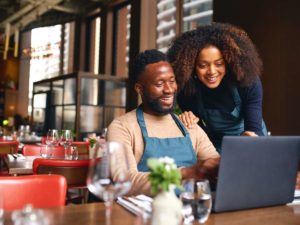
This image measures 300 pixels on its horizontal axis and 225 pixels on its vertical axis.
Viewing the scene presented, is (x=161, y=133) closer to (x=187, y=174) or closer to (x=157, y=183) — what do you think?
(x=187, y=174)

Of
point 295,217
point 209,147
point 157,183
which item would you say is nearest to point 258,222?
point 295,217

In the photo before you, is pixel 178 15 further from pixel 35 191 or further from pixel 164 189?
pixel 164 189

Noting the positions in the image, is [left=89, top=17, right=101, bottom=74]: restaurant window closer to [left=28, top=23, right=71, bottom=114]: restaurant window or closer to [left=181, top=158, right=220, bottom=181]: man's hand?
[left=28, top=23, right=71, bottom=114]: restaurant window

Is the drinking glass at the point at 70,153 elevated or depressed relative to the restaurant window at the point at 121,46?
depressed

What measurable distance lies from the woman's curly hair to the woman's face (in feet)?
0.06

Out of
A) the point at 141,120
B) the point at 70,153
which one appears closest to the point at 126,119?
the point at 141,120

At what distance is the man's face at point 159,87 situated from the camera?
146 centimetres

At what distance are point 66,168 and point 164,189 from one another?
161cm

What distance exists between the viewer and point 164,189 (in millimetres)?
798

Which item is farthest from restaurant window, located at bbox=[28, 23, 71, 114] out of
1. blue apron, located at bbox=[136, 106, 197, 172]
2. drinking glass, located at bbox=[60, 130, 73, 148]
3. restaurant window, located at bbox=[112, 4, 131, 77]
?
blue apron, located at bbox=[136, 106, 197, 172]

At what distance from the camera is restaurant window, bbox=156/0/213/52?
5697mm

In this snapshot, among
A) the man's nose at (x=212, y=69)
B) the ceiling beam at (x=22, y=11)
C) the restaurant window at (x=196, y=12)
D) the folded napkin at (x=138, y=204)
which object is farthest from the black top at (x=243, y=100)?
the ceiling beam at (x=22, y=11)

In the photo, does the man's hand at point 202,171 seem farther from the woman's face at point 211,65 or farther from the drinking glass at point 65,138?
the drinking glass at point 65,138

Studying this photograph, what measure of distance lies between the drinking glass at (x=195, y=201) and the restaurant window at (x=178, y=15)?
464cm
